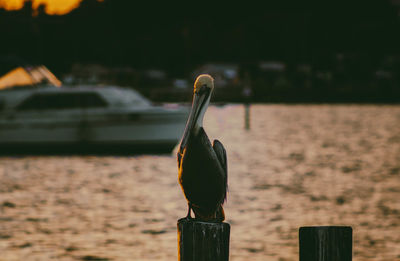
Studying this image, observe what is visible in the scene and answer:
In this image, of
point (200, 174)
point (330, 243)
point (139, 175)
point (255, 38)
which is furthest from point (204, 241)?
point (255, 38)

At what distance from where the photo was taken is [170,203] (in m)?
13.2

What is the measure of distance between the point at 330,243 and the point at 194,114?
3.84ft

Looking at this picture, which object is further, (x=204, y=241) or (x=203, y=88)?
(x=203, y=88)

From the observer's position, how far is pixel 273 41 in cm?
11881

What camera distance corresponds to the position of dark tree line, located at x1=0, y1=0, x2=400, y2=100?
105 meters

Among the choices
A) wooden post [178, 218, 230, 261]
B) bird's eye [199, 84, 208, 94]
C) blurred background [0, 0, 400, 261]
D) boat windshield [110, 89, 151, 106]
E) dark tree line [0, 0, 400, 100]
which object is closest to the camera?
wooden post [178, 218, 230, 261]

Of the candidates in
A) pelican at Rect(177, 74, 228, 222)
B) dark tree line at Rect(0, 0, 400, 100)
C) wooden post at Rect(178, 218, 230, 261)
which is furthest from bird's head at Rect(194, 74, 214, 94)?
dark tree line at Rect(0, 0, 400, 100)

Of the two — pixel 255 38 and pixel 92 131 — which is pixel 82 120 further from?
pixel 255 38

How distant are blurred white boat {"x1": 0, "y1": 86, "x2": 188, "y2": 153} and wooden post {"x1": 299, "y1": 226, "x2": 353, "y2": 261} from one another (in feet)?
53.6

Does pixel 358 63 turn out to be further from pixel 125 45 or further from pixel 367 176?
pixel 367 176

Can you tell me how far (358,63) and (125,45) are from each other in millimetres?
37983

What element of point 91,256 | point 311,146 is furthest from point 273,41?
point 91,256

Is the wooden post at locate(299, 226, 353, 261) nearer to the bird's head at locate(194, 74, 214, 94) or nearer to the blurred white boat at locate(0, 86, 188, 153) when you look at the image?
the bird's head at locate(194, 74, 214, 94)

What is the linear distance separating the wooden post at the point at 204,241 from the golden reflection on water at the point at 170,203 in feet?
14.5
